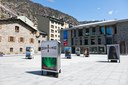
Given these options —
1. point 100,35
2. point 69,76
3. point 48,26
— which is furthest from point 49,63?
point 48,26

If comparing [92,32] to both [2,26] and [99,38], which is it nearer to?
[99,38]

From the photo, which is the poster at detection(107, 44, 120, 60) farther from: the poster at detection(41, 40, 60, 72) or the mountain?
the mountain

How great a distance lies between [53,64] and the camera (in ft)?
34.2

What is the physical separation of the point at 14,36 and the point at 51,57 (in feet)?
125

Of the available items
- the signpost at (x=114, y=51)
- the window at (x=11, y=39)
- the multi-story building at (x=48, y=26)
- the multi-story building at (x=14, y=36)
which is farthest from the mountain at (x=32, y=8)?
the signpost at (x=114, y=51)

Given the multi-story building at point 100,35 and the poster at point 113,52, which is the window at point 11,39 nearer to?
the multi-story building at point 100,35

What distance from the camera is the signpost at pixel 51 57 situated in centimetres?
1036

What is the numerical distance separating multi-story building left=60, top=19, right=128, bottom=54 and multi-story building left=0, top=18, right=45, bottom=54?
53.8ft

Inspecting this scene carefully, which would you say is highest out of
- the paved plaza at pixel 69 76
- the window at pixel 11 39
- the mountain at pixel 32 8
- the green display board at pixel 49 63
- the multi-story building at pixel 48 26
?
the mountain at pixel 32 8

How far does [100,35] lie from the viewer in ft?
179

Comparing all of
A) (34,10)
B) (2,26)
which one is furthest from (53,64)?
(34,10)

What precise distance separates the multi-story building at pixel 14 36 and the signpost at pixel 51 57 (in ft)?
115

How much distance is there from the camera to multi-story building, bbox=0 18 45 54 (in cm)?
4400

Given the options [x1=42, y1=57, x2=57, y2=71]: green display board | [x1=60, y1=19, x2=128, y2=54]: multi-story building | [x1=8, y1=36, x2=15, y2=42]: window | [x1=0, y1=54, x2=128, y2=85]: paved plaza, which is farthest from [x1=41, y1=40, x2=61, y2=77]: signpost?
[x1=60, y1=19, x2=128, y2=54]: multi-story building
